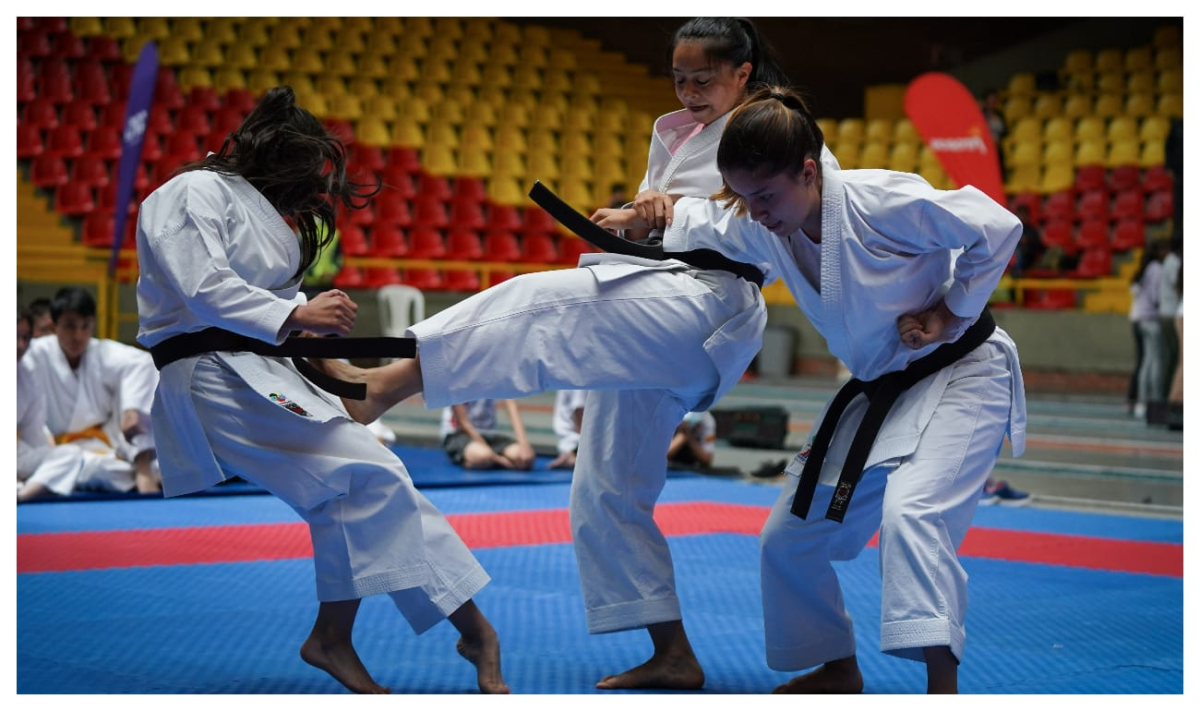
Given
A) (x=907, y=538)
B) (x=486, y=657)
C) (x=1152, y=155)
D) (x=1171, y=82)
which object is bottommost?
(x=486, y=657)

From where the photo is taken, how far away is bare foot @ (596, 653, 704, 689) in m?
2.47

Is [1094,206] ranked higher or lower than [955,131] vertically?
lower

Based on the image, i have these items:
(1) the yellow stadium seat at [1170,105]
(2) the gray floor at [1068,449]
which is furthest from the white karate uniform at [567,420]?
(1) the yellow stadium seat at [1170,105]

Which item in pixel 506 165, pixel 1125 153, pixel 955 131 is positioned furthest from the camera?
pixel 506 165

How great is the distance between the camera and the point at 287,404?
7.39ft

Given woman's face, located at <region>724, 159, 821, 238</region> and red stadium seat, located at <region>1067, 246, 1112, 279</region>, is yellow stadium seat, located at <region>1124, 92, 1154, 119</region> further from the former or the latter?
woman's face, located at <region>724, 159, 821, 238</region>

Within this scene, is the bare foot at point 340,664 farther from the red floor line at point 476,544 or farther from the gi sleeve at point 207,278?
the red floor line at point 476,544

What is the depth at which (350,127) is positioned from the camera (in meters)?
12.5

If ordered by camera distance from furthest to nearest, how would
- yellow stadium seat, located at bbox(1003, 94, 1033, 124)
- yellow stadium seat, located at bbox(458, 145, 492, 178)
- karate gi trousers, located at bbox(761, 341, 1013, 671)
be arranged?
yellow stadium seat, located at bbox(1003, 94, 1033, 124), yellow stadium seat, located at bbox(458, 145, 492, 178), karate gi trousers, located at bbox(761, 341, 1013, 671)

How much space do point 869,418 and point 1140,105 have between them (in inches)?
475

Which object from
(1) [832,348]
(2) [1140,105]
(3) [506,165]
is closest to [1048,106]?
(2) [1140,105]

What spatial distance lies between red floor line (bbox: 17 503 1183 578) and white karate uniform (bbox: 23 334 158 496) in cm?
94

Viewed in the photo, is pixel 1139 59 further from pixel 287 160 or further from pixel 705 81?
pixel 287 160

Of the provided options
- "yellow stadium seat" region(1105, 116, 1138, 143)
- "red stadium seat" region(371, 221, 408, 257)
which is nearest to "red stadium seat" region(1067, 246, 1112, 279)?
"yellow stadium seat" region(1105, 116, 1138, 143)
